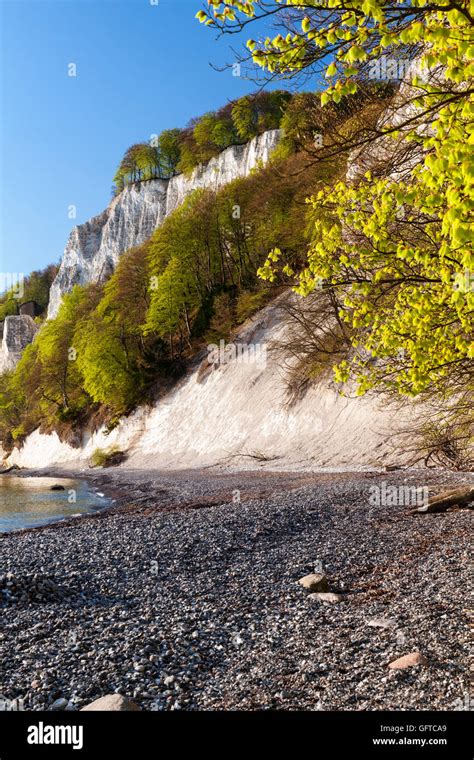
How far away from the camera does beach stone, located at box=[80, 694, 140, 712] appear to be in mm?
4523

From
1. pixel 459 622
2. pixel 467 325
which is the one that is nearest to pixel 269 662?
pixel 459 622

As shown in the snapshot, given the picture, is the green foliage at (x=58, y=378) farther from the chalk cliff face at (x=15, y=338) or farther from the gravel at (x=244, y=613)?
the gravel at (x=244, y=613)

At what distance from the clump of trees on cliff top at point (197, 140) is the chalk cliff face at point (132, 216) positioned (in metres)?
3.09

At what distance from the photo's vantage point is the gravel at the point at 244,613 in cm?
499

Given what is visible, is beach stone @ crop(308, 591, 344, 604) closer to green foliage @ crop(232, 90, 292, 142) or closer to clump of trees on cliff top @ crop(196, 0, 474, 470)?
clump of trees on cliff top @ crop(196, 0, 474, 470)

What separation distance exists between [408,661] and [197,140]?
9326 cm

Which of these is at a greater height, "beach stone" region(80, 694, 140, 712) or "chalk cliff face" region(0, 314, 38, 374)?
"chalk cliff face" region(0, 314, 38, 374)

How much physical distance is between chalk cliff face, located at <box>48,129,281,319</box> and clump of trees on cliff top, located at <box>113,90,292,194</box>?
121 inches

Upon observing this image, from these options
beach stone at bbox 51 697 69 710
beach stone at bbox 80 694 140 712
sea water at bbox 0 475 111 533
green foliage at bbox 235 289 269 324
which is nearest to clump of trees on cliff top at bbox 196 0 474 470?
beach stone at bbox 80 694 140 712

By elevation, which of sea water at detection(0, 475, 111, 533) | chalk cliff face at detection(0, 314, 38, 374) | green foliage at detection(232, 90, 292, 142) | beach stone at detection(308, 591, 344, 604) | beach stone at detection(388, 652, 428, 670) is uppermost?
green foliage at detection(232, 90, 292, 142)

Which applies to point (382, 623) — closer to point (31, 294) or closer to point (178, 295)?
point (178, 295)

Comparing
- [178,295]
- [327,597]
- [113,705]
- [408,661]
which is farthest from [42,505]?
[178,295]

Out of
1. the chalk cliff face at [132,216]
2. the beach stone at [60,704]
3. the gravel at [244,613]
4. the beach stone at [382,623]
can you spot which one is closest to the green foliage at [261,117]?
the chalk cliff face at [132,216]
